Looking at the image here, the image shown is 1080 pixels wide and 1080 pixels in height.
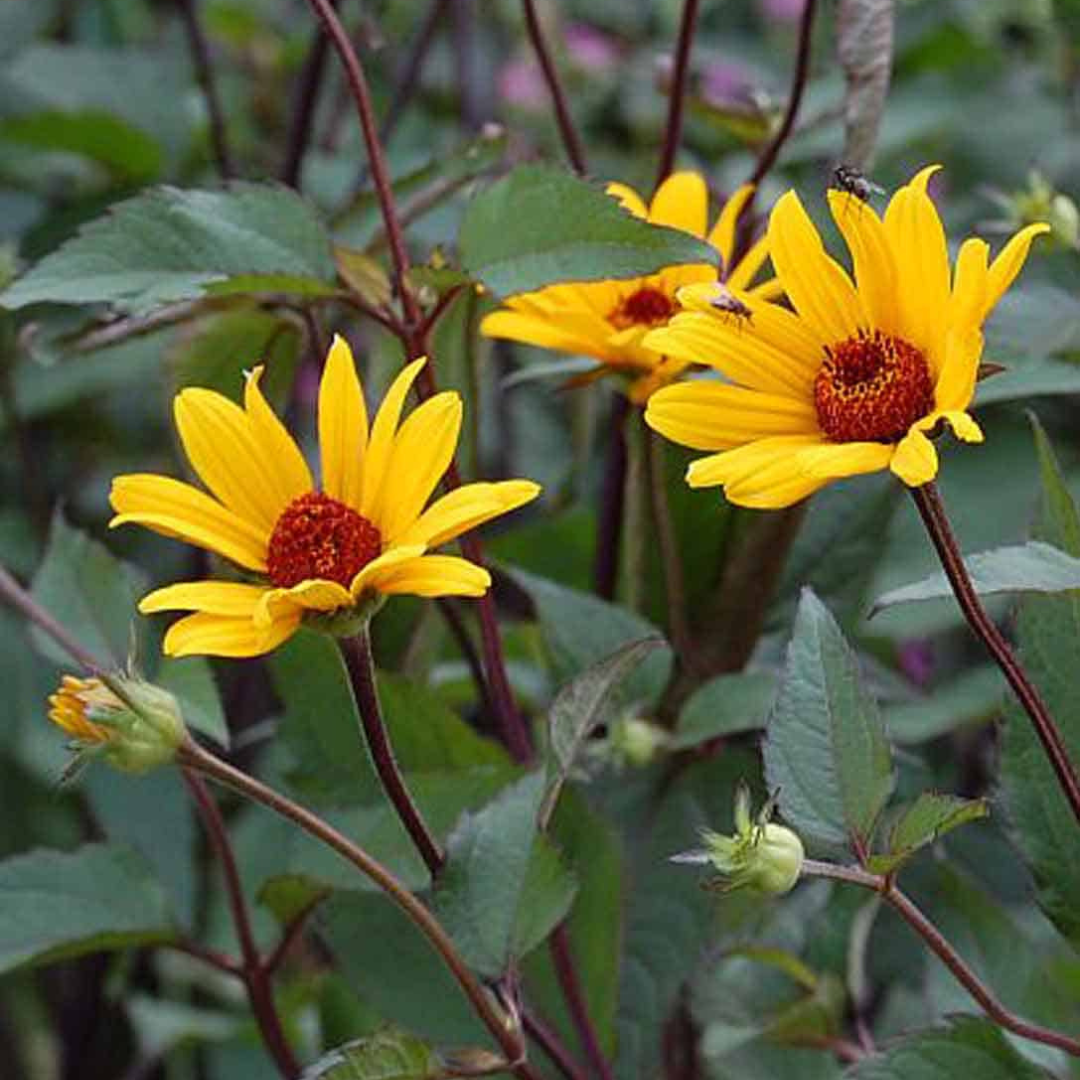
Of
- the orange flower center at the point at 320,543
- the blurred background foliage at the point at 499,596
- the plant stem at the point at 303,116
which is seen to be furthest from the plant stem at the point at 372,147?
the plant stem at the point at 303,116

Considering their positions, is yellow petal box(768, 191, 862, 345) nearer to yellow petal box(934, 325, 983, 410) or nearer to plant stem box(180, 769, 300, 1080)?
yellow petal box(934, 325, 983, 410)

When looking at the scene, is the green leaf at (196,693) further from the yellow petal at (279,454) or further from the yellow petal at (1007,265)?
the yellow petal at (1007,265)

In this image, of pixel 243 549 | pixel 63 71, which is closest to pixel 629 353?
pixel 243 549

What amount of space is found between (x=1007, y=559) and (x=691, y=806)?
0.25m

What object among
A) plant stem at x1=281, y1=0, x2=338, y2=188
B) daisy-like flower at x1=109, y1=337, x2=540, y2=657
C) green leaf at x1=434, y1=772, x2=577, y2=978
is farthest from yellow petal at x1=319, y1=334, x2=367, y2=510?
plant stem at x1=281, y1=0, x2=338, y2=188

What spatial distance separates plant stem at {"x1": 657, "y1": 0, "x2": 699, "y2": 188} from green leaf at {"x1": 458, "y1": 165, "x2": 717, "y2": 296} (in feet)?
0.40

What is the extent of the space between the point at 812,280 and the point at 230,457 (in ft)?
0.52

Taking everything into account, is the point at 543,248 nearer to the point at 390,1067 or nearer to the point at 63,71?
the point at 390,1067

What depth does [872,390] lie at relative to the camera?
21.3 inches

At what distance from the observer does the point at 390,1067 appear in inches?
21.6

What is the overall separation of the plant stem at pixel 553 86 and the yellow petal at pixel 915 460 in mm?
302

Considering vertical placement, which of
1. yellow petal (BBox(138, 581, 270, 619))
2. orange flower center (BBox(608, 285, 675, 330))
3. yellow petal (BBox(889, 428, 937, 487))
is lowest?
orange flower center (BBox(608, 285, 675, 330))

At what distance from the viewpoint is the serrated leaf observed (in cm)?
72

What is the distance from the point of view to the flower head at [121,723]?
54 centimetres
